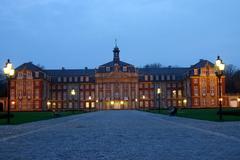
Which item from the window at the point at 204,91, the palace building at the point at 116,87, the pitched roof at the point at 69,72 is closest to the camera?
the window at the point at 204,91

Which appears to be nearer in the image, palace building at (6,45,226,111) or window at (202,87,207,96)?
window at (202,87,207,96)

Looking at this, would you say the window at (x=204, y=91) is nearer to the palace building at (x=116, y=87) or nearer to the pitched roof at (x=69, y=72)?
the palace building at (x=116, y=87)

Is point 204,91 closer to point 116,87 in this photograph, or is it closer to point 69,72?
point 116,87

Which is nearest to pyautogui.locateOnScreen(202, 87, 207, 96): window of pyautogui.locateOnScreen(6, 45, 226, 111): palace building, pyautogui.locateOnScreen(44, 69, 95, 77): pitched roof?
pyautogui.locateOnScreen(6, 45, 226, 111): palace building

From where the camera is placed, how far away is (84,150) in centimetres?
1305

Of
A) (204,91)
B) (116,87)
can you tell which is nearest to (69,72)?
(116,87)

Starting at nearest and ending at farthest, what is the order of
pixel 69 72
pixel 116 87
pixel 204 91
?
pixel 204 91 → pixel 116 87 → pixel 69 72

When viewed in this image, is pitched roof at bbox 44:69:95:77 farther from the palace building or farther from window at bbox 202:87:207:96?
window at bbox 202:87:207:96

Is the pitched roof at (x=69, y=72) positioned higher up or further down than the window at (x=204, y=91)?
higher up

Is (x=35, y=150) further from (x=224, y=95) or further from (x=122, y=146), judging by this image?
(x=224, y=95)

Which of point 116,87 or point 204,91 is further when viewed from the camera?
point 116,87

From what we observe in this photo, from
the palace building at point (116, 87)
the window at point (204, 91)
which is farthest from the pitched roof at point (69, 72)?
the window at point (204, 91)

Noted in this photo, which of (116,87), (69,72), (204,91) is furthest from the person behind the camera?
(69,72)

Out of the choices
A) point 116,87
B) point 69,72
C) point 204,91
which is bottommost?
point 204,91
